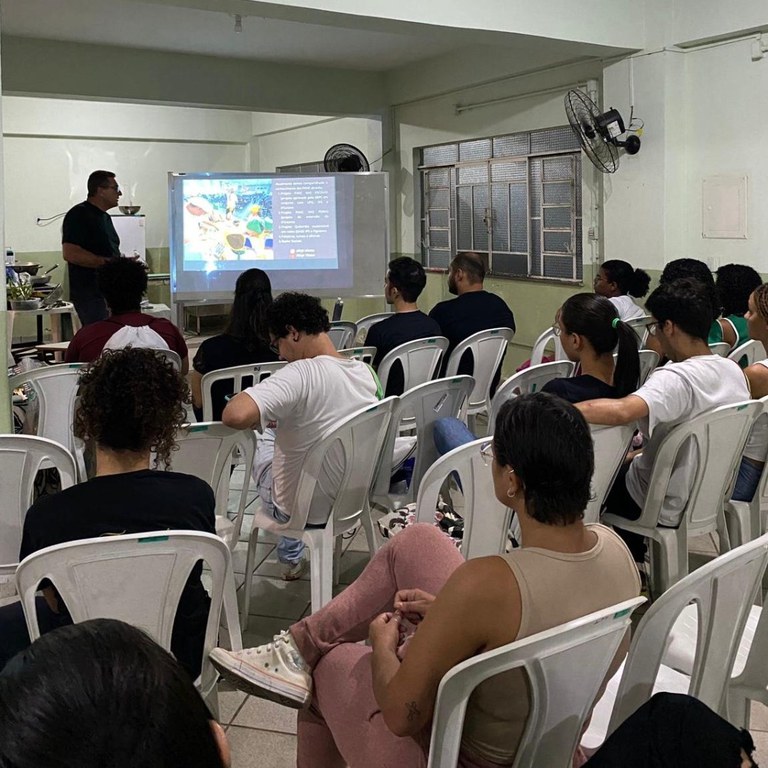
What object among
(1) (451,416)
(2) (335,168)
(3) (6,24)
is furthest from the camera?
(2) (335,168)

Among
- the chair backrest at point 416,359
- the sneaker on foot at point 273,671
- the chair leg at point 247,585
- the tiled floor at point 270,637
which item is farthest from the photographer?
the chair backrest at point 416,359

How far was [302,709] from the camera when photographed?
179cm

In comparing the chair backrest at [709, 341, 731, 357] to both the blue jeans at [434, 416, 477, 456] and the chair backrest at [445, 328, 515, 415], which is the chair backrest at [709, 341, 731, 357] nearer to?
the chair backrest at [445, 328, 515, 415]

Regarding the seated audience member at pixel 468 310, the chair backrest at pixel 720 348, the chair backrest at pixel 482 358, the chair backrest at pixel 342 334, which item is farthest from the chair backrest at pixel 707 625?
the chair backrest at pixel 342 334

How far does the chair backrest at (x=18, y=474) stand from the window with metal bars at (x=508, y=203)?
549cm

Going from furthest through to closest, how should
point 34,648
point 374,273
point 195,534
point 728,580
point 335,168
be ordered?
point 335,168
point 374,273
point 195,534
point 728,580
point 34,648

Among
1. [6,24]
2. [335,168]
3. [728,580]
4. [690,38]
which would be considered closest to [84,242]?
[6,24]

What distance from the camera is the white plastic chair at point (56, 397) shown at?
11.3 feet

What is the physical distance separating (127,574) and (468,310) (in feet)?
10.7

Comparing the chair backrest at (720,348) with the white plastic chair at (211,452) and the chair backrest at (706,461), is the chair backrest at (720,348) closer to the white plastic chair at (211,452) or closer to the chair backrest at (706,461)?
the chair backrest at (706,461)

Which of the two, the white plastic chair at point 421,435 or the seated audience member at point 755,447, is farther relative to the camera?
the white plastic chair at point 421,435

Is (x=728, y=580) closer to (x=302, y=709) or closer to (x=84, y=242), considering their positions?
(x=302, y=709)

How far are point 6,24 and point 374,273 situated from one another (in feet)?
11.3

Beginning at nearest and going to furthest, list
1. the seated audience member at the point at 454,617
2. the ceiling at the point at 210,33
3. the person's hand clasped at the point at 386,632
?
1. the seated audience member at the point at 454,617
2. the person's hand clasped at the point at 386,632
3. the ceiling at the point at 210,33
